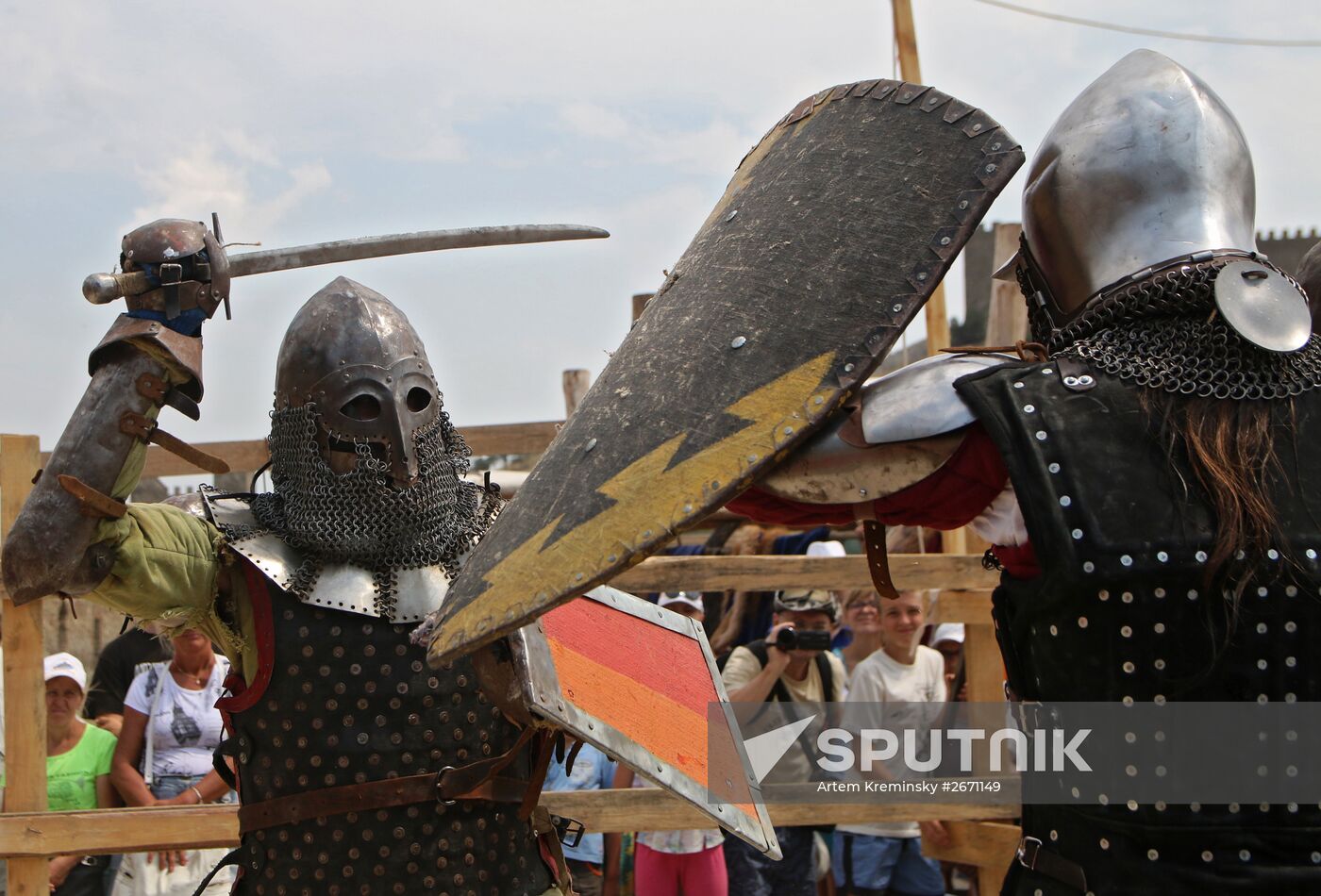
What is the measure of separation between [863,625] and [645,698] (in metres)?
3.02

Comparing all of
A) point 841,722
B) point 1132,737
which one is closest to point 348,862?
point 1132,737

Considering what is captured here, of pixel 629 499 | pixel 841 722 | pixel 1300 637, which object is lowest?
pixel 841 722

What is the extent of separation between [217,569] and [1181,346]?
2414mm

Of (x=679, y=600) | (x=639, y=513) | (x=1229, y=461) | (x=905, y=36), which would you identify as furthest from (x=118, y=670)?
(x=1229, y=461)

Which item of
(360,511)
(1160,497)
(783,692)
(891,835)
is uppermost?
(360,511)

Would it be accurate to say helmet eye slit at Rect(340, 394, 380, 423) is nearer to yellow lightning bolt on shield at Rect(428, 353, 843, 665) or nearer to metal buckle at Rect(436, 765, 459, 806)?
metal buckle at Rect(436, 765, 459, 806)

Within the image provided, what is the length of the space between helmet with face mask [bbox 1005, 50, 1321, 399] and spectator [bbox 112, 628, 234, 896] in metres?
4.01

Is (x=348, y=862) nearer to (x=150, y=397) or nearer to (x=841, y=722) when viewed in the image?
(x=150, y=397)

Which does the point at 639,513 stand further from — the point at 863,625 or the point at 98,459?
the point at 863,625

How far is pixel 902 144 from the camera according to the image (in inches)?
82.0

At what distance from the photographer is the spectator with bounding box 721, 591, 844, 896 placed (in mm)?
5418

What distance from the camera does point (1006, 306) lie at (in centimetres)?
616

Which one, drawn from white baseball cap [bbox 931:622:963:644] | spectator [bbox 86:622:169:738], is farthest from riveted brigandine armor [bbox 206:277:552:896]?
white baseball cap [bbox 931:622:963:644]

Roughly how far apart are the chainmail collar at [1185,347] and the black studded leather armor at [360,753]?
195cm
